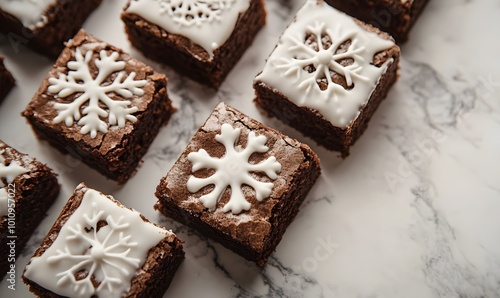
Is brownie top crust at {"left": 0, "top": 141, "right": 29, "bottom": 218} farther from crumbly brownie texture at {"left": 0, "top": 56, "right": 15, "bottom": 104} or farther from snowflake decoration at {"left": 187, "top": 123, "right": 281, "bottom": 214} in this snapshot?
snowflake decoration at {"left": 187, "top": 123, "right": 281, "bottom": 214}

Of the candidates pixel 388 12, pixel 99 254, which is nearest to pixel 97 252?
pixel 99 254

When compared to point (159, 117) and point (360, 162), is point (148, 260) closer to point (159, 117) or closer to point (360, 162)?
point (159, 117)

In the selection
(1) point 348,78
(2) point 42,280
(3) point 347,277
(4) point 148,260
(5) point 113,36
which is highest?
(1) point 348,78

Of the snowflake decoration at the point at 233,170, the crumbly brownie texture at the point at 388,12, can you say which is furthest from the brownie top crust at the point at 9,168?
the crumbly brownie texture at the point at 388,12

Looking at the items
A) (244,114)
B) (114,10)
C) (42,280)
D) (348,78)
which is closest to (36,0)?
(114,10)

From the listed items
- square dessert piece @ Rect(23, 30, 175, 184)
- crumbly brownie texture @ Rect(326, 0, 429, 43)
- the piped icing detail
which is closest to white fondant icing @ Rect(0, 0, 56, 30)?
square dessert piece @ Rect(23, 30, 175, 184)

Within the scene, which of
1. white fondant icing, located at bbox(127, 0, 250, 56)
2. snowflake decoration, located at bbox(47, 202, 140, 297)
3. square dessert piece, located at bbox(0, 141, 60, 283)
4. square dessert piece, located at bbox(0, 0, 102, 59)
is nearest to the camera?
snowflake decoration, located at bbox(47, 202, 140, 297)

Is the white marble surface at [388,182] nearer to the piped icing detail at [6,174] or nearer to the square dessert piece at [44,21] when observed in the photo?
the square dessert piece at [44,21]
